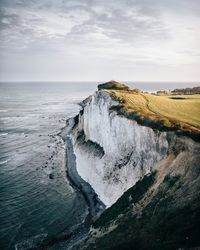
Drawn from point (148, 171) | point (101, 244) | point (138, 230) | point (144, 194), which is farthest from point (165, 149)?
point (101, 244)

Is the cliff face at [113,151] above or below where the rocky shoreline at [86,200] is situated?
above

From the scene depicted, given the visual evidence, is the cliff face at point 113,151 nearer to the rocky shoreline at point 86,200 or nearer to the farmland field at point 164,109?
the rocky shoreline at point 86,200

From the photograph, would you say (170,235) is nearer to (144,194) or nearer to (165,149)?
(144,194)

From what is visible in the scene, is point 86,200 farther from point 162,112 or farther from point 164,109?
point 164,109

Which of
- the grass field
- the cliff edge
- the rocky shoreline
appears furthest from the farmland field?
the rocky shoreline

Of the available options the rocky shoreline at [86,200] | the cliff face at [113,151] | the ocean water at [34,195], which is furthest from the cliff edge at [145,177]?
the ocean water at [34,195]

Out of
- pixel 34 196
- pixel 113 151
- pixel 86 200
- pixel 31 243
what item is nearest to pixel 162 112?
pixel 113 151

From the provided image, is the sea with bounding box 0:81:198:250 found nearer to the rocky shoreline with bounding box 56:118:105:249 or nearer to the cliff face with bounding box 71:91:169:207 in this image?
the rocky shoreline with bounding box 56:118:105:249
